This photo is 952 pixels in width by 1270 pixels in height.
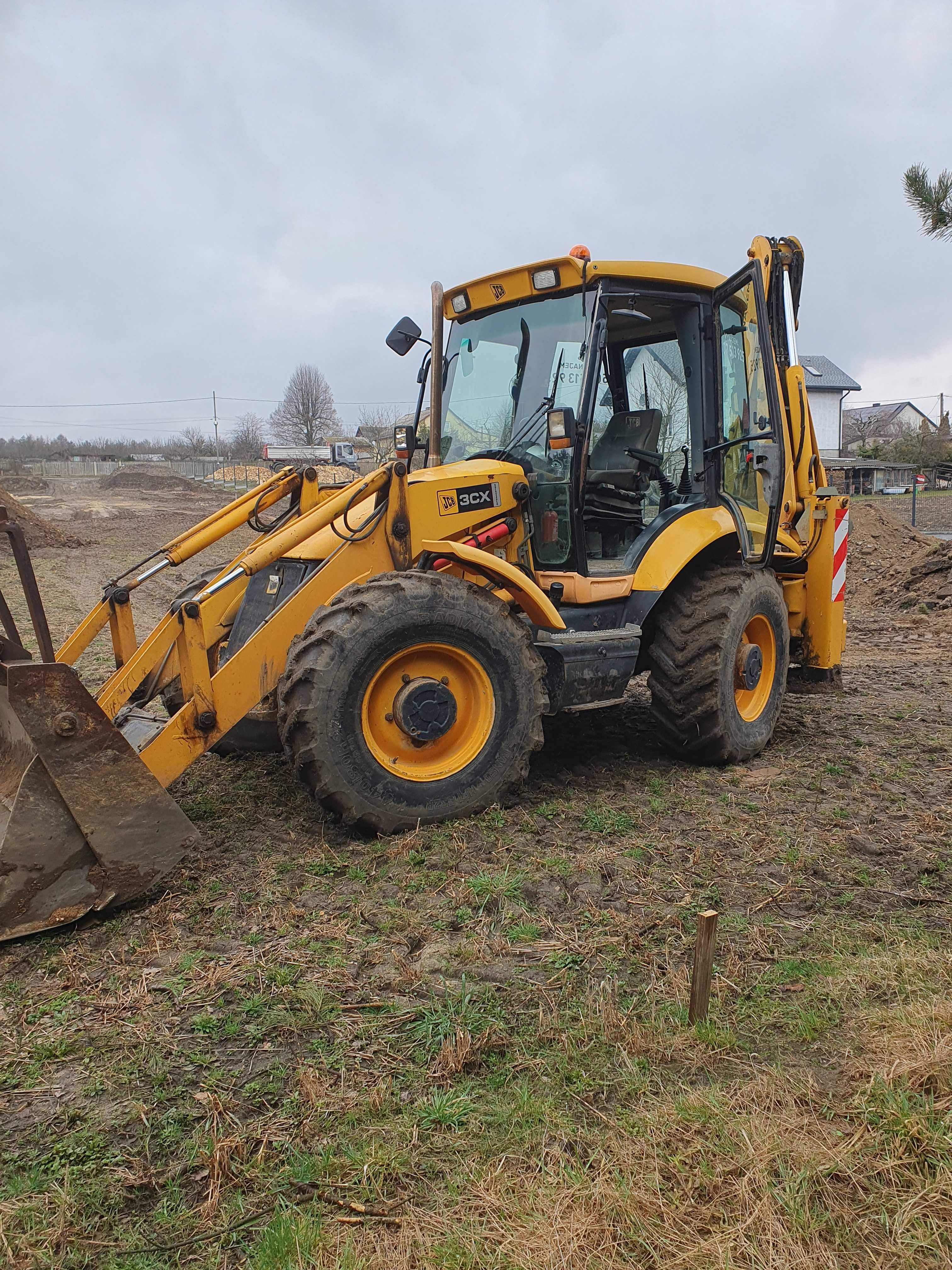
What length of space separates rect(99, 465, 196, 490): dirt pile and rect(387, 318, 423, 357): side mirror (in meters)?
41.6

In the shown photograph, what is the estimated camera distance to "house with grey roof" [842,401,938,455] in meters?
51.1

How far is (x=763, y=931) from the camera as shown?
137 inches

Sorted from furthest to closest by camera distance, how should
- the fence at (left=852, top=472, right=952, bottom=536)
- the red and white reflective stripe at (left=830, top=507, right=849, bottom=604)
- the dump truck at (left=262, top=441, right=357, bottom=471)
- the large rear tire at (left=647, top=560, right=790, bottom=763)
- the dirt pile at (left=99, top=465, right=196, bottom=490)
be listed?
the dirt pile at (left=99, top=465, right=196, bottom=490) → the dump truck at (left=262, top=441, right=357, bottom=471) → the fence at (left=852, top=472, right=952, bottom=536) → the red and white reflective stripe at (left=830, top=507, right=849, bottom=604) → the large rear tire at (left=647, top=560, right=790, bottom=763)

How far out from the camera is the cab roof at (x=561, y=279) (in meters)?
5.01

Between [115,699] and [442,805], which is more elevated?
[115,699]

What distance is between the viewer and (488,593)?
4523 millimetres

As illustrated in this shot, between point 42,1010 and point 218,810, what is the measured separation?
1.75 metres

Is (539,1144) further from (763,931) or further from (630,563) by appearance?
(630,563)

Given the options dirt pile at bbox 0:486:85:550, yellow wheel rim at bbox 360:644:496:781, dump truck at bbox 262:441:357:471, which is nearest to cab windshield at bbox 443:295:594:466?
yellow wheel rim at bbox 360:644:496:781

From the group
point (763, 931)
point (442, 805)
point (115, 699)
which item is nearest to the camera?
point (763, 931)

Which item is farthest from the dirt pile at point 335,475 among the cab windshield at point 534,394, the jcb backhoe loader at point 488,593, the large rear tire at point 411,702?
the large rear tire at point 411,702

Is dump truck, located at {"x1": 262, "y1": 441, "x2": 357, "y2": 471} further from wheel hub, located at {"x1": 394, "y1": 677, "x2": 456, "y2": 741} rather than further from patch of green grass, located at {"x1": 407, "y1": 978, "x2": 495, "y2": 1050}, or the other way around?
patch of green grass, located at {"x1": 407, "y1": 978, "x2": 495, "y2": 1050}

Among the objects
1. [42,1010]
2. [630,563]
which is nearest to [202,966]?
[42,1010]

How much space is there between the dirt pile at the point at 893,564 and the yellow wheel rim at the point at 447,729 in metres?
8.56
